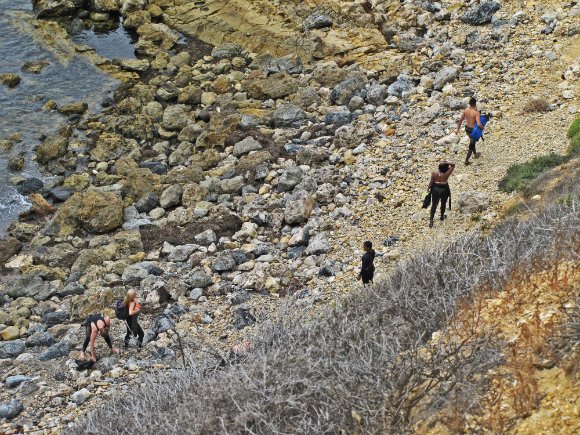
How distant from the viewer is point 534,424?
5430 mm

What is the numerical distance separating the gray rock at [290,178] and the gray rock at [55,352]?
6530 mm

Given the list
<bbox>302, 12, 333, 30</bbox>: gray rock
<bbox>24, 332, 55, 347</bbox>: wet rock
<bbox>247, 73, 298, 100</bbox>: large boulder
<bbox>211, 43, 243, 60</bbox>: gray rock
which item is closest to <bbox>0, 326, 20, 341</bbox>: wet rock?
<bbox>24, 332, 55, 347</bbox>: wet rock

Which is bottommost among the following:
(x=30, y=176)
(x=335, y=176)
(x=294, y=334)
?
(x=30, y=176)

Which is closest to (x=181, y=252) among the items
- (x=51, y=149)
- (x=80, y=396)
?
(x=80, y=396)

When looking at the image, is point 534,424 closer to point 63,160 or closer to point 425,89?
point 425,89

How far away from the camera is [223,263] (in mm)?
14523

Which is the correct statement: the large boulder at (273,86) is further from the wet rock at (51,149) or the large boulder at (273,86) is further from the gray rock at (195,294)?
the gray rock at (195,294)

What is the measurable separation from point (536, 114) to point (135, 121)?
41.2 ft

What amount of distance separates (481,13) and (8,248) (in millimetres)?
14600

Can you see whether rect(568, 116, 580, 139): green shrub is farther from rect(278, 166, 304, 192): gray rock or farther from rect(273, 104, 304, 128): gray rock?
rect(273, 104, 304, 128): gray rock

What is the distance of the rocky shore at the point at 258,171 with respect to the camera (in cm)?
1277

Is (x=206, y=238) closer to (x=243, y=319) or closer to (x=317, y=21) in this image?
(x=243, y=319)

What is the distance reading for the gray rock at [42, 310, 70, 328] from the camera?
45.7 ft

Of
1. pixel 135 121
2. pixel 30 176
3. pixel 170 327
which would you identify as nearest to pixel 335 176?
pixel 170 327
